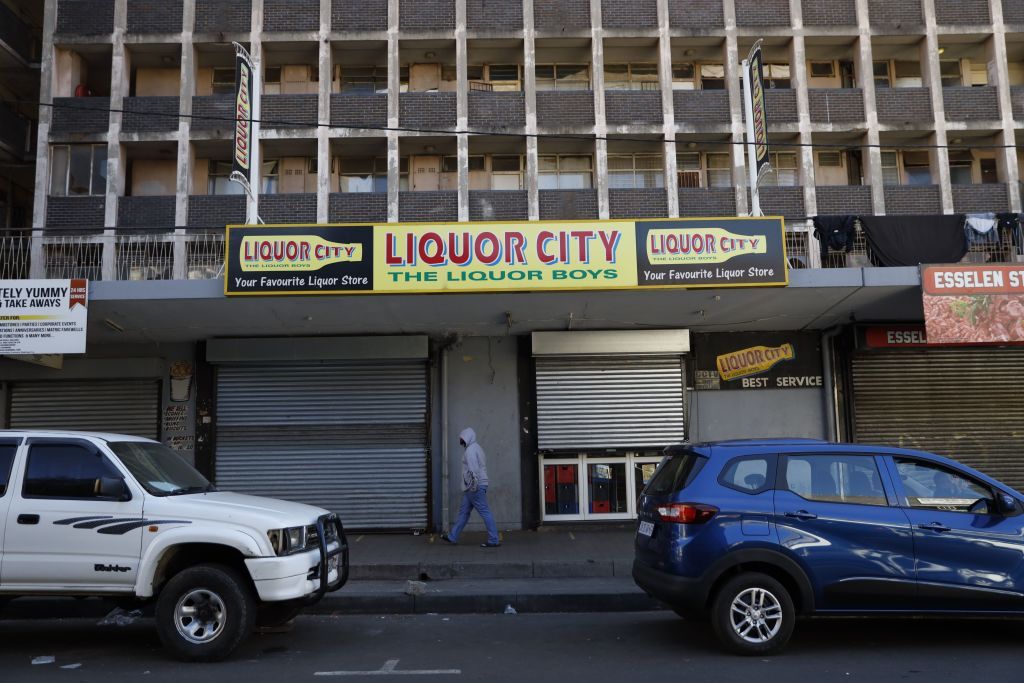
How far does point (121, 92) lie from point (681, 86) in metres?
13.2

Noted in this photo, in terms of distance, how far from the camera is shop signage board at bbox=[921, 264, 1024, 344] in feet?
38.3

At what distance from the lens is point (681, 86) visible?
19734 millimetres

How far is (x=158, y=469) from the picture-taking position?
291 inches

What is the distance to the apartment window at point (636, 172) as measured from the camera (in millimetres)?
19125

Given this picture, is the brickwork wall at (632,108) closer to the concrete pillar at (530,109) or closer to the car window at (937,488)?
the concrete pillar at (530,109)

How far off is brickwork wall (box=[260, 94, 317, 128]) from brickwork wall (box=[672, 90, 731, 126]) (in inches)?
330

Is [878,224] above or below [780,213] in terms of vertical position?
below

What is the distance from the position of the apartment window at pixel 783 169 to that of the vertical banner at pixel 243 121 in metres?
11.6

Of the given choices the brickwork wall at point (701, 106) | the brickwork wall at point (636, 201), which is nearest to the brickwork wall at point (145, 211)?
the brickwork wall at point (636, 201)

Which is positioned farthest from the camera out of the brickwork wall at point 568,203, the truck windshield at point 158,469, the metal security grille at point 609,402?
the brickwork wall at point 568,203

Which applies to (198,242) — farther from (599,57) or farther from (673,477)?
(673,477)

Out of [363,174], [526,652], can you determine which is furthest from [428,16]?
[526,652]

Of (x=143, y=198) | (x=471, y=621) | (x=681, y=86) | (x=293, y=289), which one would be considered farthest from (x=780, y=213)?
(x=143, y=198)

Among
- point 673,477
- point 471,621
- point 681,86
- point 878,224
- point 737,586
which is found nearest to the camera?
point 737,586
